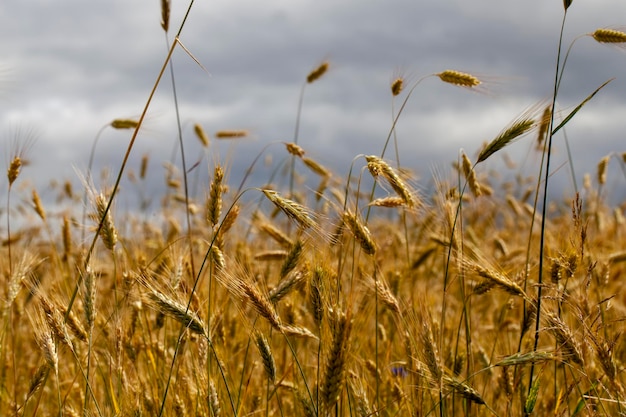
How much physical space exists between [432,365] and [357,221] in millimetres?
525

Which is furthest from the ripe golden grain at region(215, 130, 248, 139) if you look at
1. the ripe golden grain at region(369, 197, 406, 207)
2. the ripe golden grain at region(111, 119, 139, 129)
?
the ripe golden grain at region(369, 197, 406, 207)

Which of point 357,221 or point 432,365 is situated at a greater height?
point 357,221

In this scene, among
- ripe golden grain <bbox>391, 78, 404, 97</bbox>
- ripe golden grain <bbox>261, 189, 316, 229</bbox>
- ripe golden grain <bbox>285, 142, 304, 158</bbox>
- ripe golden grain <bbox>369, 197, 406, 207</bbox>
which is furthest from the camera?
ripe golden grain <bbox>285, 142, 304, 158</bbox>

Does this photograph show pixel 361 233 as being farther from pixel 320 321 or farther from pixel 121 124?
pixel 121 124

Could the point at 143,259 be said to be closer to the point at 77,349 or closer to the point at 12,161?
the point at 77,349

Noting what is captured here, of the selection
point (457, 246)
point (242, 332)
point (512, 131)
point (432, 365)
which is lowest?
point (242, 332)

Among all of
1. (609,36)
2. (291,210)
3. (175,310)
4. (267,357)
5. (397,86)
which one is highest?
(609,36)

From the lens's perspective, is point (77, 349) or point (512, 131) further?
point (77, 349)

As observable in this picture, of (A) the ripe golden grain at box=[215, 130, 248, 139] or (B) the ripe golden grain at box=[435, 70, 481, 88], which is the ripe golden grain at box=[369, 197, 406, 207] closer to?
(B) the ripe golden grain at box=[435, 70, 481, 88]

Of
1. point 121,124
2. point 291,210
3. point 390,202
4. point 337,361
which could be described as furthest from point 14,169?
point 337,361

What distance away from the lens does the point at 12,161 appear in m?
2.79

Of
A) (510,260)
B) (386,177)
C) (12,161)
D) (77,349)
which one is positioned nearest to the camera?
(386,177)

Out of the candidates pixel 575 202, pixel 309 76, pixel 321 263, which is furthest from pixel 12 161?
pixel 309 76

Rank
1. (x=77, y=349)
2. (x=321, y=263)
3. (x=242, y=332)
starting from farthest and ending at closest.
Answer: (x=242, y=332), (x=77, y=349), (x=321, y=263)
